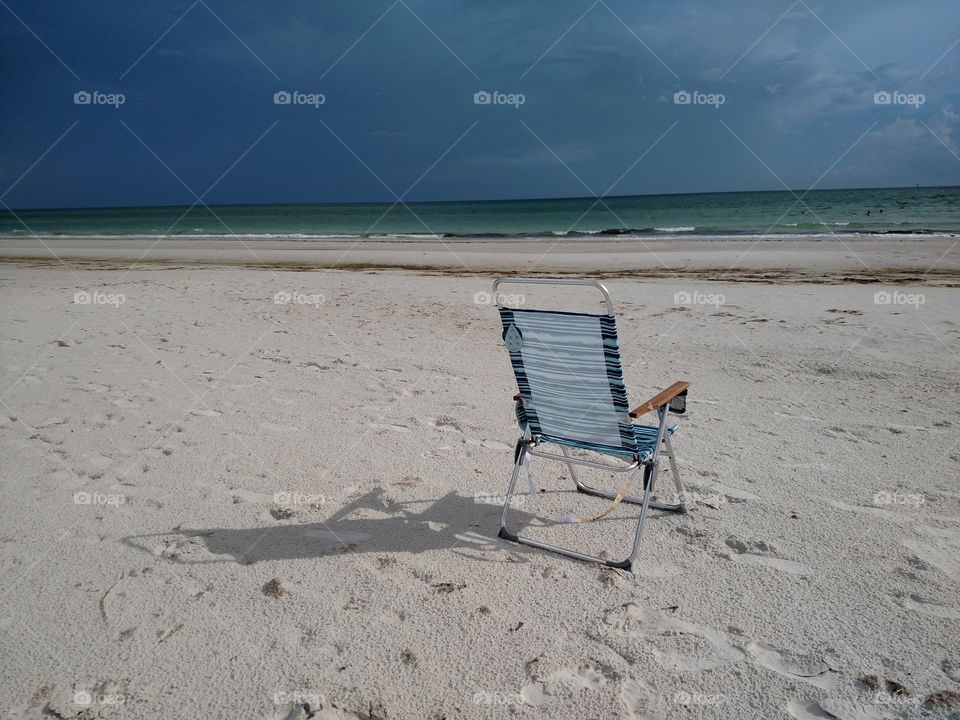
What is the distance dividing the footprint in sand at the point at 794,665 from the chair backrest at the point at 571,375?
1014mm

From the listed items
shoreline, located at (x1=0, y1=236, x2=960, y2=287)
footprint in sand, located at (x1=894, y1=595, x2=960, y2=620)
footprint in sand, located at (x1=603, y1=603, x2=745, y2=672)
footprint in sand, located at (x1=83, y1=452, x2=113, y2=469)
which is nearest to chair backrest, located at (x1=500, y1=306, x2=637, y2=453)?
footprint in sand, located at (x1=603, y1=603, x2=745, y2=672)

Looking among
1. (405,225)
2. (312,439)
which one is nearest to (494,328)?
(312,439)

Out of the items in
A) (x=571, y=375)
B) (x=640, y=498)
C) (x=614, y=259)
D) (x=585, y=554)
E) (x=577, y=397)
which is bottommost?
(x=585, y=554)

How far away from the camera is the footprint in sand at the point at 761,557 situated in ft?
9.53

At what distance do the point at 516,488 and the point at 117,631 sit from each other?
210cm

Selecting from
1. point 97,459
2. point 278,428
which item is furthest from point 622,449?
point 97,459

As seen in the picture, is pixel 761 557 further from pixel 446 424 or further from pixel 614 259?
pixel 614 259

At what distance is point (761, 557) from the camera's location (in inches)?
118

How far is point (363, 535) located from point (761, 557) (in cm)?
188

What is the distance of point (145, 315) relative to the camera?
8.58 m

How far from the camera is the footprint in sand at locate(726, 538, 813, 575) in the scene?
114 inches

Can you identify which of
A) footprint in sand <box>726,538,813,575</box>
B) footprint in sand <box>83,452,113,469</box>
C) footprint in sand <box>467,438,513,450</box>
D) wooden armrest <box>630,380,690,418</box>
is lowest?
footprint in sand <box>83,452,113,469</box>

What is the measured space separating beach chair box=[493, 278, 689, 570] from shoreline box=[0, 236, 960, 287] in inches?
360

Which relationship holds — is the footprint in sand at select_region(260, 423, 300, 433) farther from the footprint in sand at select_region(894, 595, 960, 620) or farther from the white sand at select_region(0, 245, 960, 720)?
the footprint in sand at select_region(894, 595, 960, 620)
